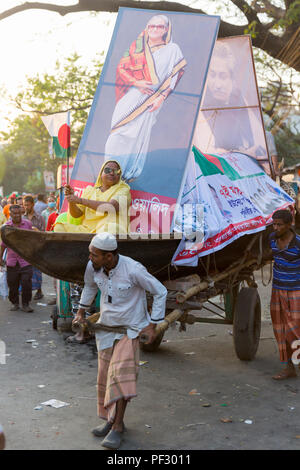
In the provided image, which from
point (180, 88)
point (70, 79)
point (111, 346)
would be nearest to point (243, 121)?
point (180, 88)

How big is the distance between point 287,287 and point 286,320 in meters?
0.35

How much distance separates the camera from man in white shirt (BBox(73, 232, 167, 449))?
4.11 meters

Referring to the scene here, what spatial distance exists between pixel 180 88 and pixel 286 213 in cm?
168

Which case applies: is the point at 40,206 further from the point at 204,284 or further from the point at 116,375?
the point at 116,375

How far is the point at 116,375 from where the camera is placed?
4.13 meters

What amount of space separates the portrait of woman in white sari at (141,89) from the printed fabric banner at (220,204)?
2.00 ft

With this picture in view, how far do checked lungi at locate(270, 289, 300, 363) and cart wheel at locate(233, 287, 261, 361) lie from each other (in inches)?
12.9

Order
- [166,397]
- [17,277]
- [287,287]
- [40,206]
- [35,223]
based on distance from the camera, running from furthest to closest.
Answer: [40,206]
[35,223]
[17,277]
[287,287]
[166,397]

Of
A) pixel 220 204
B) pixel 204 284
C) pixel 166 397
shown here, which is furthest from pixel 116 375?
pixel 220 204

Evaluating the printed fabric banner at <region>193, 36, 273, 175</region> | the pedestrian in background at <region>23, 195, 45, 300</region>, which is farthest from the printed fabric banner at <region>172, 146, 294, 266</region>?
the pedestrian in background at <region>23, 195, 45, 300</region>

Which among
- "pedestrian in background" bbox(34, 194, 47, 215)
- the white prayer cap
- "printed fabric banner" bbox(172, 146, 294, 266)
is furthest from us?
"pedestrian in background" bbox(34, 194, 47, 215)

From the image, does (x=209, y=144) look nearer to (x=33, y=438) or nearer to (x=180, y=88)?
(x=180, y=88)

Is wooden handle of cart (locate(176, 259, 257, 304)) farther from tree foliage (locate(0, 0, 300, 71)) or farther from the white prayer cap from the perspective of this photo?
tree foliage (locate(0, 0, 300, 71))

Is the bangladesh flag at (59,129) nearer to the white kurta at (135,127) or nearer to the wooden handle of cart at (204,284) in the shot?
the white kurta at (135,127)
